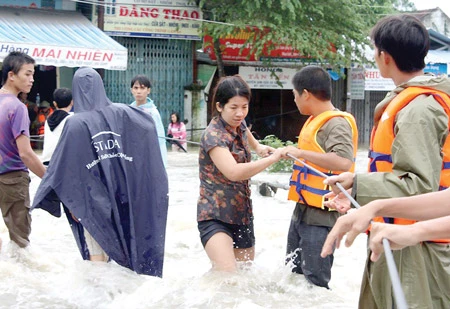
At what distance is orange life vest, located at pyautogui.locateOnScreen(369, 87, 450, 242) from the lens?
9.42 ft

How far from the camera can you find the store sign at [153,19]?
18.8 m

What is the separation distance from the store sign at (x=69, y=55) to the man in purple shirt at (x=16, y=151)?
989 centimetres

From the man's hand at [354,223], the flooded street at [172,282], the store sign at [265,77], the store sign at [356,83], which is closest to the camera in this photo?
the man's hand at [354,223]

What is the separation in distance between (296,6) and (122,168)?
13.7 metres

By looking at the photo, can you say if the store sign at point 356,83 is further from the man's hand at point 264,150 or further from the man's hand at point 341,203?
the man's hand at point 341,203

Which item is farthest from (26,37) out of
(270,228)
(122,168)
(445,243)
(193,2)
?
(445,243)

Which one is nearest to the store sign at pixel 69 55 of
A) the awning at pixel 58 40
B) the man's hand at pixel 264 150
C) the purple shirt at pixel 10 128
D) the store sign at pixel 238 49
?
the awning at pixel 58 40

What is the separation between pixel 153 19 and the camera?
755 inches

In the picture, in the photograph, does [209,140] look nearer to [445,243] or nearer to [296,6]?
[445,243]

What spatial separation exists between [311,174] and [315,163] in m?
0.16

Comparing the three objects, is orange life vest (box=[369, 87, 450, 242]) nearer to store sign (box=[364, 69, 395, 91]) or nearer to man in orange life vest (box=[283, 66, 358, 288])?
man in orange life vest (box=[283, 66, 358, 288])

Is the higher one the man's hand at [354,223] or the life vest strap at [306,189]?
the man's hand at [354,223]

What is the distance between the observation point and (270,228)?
28.1 ft

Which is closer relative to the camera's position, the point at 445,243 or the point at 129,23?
the point at 445,243
